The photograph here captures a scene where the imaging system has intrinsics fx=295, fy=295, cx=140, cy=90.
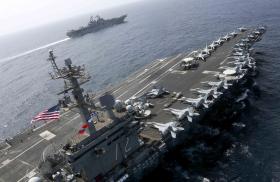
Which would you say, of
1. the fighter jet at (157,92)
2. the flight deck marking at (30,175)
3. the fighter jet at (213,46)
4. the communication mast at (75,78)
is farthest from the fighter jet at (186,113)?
the fighter jet at (213,46)

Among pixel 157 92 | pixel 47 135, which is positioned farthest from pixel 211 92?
pixel 47 135

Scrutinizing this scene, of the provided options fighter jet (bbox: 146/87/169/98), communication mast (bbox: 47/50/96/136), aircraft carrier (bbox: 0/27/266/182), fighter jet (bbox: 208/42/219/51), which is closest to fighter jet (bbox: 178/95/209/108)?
aircraft carrier (bbox: 0/27/266/182)

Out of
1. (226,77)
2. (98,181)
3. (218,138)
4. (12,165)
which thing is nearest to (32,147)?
(12,165)

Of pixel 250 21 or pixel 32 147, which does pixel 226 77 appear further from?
pixel 250 21

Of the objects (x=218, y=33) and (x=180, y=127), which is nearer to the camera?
(x=180, y=127)

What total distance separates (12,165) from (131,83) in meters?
28.4

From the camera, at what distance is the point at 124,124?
107 ft

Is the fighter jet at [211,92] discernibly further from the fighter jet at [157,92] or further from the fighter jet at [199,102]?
the fighter jet at [157,92]

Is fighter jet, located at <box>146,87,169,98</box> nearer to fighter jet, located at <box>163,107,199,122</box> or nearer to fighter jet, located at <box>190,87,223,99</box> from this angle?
fighter jet, located at <box>190,87,223,99</box>

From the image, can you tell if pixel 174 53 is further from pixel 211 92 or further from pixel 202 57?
pixel 211 92

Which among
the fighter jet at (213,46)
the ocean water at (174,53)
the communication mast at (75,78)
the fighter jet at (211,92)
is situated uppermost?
the communication mast at (75,78)

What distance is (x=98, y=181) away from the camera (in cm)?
3195

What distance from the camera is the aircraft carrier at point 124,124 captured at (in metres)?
30.8

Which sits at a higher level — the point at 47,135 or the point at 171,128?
the point at 171,128
